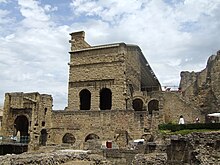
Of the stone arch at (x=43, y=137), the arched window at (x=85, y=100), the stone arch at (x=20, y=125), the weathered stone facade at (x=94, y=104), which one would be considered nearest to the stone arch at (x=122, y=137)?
the weathered stone facade at (x=94, y=104)

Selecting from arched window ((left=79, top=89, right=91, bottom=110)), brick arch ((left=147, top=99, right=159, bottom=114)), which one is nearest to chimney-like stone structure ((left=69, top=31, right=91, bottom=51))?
arched window ((left=79, top=89, right=91, bottom=110))

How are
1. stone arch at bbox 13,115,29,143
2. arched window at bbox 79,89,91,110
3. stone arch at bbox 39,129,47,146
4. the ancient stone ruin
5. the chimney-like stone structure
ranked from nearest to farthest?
the ancient stone ruin → stone arch at bbox 39,129,47,146 → stone arch at bbox 13,115,29,143 → the chimney-like stone structure → arched window at bbox 79,89,91,110

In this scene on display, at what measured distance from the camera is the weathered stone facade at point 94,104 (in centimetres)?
2962

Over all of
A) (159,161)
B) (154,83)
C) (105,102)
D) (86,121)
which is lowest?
(159,161)

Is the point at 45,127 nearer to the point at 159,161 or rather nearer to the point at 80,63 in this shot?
the point at 80,63

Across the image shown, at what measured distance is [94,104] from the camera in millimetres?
33750

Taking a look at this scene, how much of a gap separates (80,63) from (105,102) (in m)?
5.83

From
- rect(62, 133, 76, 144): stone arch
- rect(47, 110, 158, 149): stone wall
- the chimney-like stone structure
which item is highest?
the chimney-like stone structure

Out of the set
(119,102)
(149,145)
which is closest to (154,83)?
(119,102)

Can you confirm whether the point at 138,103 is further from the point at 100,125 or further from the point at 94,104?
the point at 100,125

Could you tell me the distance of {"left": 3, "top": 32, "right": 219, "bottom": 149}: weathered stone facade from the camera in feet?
97.2

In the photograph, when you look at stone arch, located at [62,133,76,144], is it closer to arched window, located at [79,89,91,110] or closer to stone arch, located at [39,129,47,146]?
stone arch, located at [39,129,47,146]

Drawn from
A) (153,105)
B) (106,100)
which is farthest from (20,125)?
(153,105)

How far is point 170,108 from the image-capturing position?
111ft
